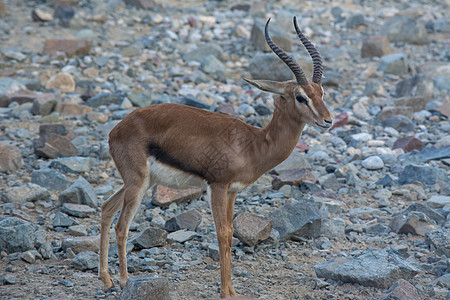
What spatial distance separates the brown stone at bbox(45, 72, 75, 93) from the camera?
13258 mm

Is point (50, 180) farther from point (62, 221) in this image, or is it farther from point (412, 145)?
point (412, 145)

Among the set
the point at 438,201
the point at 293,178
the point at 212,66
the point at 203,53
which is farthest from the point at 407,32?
the point at 438,201

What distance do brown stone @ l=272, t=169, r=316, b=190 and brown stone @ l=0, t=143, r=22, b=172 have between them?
4100mm

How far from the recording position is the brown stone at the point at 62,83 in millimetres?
13258

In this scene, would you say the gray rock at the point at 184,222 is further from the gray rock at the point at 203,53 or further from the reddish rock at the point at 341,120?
the gray rock at the point at 203,53

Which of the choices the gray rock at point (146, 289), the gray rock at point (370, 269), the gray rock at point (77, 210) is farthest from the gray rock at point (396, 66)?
the gray rock at point (146, 289)

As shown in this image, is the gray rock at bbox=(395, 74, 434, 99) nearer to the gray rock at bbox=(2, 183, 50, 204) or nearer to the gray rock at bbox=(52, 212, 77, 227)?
the gray rock at bbox=(2, 183, 50, 204)

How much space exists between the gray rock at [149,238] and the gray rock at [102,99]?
608 cm

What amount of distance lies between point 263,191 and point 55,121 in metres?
4.93

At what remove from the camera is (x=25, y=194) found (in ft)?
26.4

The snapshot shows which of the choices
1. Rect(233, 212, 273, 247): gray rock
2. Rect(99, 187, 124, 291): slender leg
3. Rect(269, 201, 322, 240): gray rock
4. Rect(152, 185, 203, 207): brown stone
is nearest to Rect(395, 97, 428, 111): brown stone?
Rect(269, 201, 322, 240): gray rock

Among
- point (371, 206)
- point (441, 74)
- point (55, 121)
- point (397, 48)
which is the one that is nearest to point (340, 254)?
point (371, 206)

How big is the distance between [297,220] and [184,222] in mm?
1443

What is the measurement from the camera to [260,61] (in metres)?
14.2
